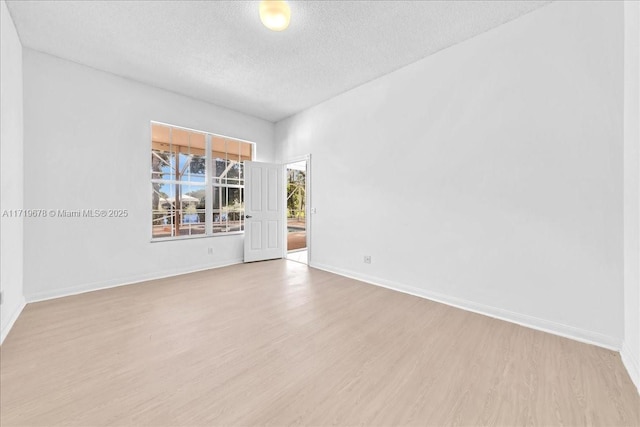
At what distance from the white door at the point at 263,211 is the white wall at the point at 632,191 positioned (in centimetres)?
471

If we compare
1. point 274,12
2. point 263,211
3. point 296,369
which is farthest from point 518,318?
point 263,211

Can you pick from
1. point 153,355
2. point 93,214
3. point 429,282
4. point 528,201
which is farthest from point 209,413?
point 93,214

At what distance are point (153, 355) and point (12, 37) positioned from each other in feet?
11.0

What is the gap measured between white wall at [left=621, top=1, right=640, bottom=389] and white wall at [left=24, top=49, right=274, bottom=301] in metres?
5.08

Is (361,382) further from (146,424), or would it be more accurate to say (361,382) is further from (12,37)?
(12,37)

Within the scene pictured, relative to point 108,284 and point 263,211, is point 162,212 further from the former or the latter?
point 263,211

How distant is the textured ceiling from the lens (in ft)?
7.81

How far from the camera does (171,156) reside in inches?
170

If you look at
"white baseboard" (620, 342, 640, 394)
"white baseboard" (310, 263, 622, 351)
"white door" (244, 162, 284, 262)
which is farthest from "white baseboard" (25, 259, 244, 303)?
"white baseboard" (620, 342, 640, 394)

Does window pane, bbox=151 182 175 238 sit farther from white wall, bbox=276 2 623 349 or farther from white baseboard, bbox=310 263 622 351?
white baseboard, bbox=310 263 622 351

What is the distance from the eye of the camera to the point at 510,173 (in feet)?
8.33

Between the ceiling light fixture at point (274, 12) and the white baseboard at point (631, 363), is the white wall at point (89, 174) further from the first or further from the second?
the white baseboard at point (631, 363)

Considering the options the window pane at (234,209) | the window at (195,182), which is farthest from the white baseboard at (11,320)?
the window pane at (234,209)

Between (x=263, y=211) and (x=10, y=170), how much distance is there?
3321mm
